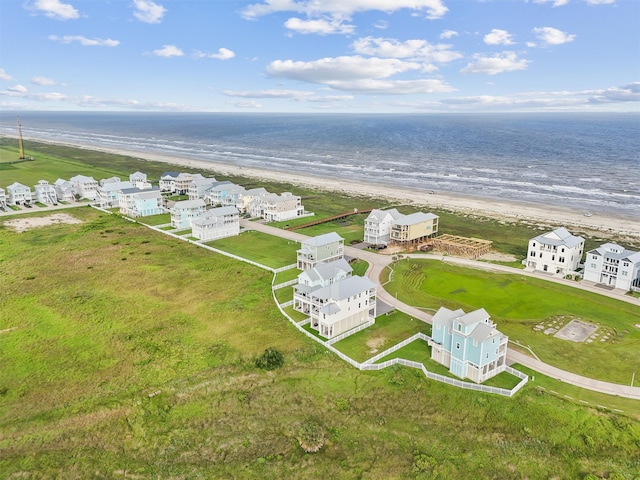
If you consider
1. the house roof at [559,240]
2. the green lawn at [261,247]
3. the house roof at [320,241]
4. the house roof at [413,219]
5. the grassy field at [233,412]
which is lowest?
the grassy field at [233,412]

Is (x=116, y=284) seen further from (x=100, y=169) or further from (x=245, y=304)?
(x=100, y=169)

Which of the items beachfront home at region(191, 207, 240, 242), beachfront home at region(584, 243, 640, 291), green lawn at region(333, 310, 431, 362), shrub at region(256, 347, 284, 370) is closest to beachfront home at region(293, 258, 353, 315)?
green lawn at region(333, 310, 431, 362)

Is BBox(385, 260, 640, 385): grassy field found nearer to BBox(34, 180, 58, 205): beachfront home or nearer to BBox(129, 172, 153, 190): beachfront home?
BBox(129, 172, 153, 190): beachfront home

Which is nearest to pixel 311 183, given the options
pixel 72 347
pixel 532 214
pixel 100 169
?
pixel 532 214

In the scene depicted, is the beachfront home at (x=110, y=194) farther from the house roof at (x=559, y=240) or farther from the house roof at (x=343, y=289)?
the house roof at (x=559, y=240)

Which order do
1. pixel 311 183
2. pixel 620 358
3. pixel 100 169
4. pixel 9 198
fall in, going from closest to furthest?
pixel 620 358, pixel 9 198, pixel 311 183, pixel 100 169

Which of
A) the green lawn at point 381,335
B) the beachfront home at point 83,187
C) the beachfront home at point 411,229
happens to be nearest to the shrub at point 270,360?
the green lawn at point 381,335
